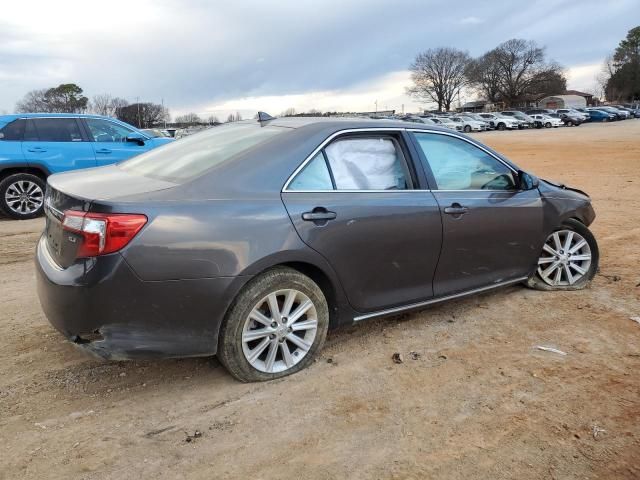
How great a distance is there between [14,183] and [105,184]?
651 cm

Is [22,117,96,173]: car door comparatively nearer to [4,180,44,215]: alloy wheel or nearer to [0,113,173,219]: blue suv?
[0,113,173,219]: blue suv

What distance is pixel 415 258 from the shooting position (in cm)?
375

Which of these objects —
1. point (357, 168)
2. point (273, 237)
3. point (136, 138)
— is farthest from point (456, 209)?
point (136, 138)

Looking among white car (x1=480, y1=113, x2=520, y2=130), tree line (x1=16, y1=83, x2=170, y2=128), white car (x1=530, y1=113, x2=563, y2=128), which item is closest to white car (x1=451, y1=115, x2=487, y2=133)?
white car (x1=480, y1=113, x2=520, y2=130)

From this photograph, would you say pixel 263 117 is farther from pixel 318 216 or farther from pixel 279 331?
pixel 279 331

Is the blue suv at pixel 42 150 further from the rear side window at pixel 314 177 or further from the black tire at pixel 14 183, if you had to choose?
the rear side window at pixel 314 177

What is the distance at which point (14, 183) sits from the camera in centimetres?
865

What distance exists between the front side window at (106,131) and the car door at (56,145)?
199 mm

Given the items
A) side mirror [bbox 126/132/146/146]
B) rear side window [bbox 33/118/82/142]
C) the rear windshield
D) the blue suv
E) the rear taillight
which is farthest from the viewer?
side mirror [bbox 126/132/146/146]

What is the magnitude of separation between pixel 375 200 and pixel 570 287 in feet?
7.93

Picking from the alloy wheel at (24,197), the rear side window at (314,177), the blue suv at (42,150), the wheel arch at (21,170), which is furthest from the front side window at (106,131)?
the rear side window at (314,177)

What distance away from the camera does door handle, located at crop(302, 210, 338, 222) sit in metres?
3.24

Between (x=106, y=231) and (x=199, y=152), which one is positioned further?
(x=199, y=152)

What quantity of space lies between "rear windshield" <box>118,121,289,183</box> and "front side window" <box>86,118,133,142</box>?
5826 millimetres
